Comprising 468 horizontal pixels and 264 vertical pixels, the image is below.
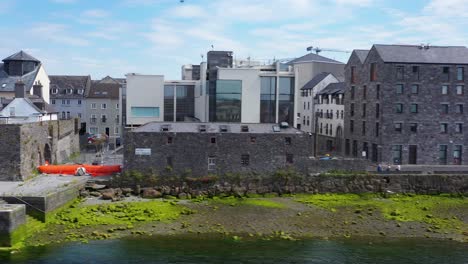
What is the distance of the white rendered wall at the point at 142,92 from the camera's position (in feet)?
193

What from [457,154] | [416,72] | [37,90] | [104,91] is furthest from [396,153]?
[104,91]

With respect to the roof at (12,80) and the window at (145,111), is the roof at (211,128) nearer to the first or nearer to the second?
the window at (145,111)

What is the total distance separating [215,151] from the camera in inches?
1678

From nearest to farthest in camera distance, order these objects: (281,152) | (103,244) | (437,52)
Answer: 1. (103,244)
2. (281,152)
3. (437,52)

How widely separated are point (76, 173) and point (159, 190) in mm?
7904

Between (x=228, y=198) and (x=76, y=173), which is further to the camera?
(x=76, y=173)

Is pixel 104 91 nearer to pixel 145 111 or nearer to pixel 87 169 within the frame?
pixel 145 111

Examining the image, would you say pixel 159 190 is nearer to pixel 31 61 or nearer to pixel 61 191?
pixel 61 191

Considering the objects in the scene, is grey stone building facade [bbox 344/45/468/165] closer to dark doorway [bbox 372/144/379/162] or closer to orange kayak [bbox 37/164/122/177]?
dark doorway [bbox 372/144/379/162]

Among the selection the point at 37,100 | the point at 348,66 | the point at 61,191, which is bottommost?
the point at 61,191

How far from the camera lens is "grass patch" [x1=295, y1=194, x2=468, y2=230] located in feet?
117

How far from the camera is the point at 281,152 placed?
4288 cm

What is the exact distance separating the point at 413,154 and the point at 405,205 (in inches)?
595

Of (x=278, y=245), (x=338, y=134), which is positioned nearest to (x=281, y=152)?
(x=278, y=245)
